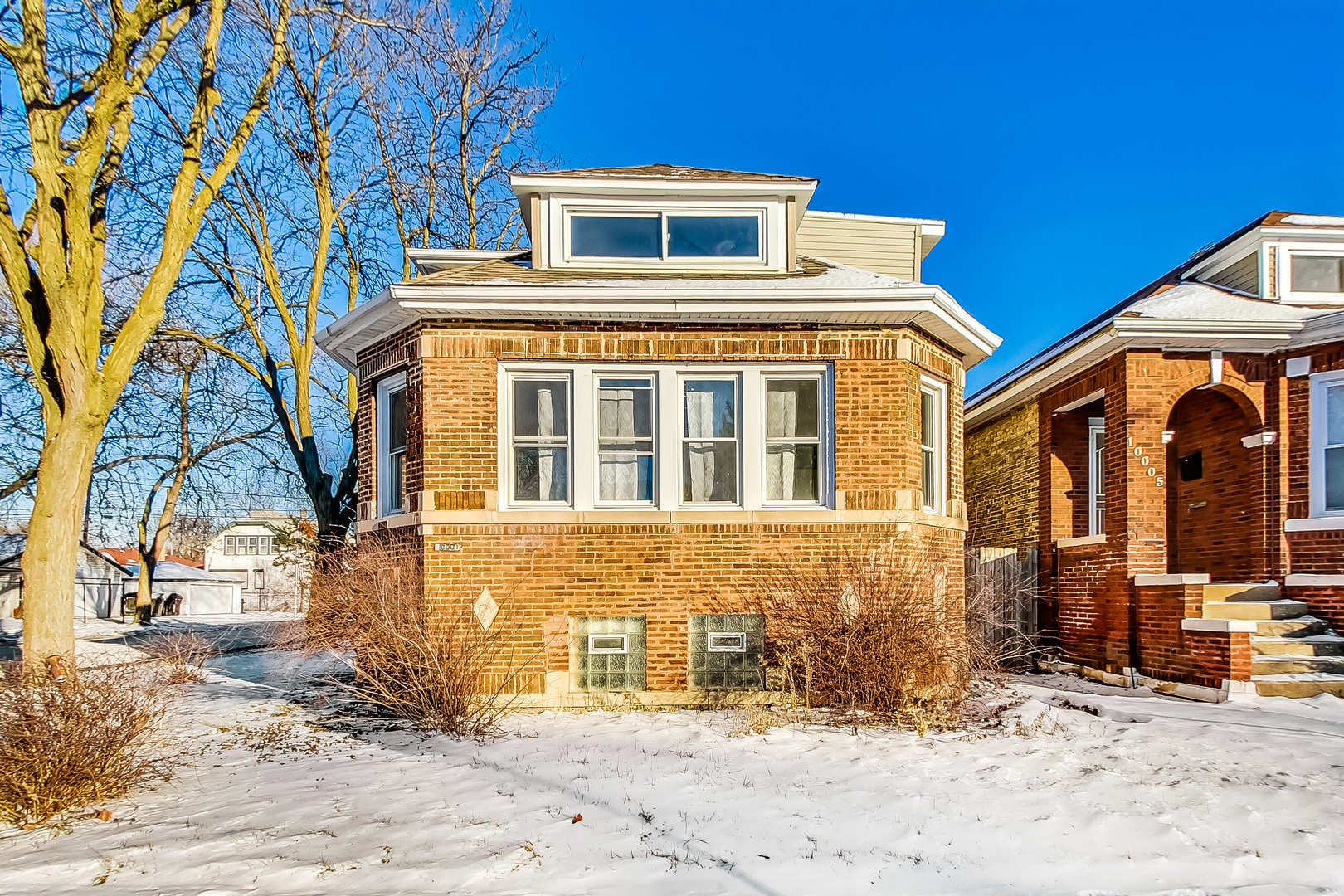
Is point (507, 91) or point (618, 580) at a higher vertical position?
point (507, 91)

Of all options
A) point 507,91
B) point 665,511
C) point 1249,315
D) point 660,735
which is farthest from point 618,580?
point 507,91

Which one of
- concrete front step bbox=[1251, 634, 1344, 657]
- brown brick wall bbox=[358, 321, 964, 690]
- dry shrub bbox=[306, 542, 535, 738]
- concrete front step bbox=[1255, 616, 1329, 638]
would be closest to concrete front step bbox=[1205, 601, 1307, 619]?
concrete front step bbox=[1255, 616, 1329, 638]

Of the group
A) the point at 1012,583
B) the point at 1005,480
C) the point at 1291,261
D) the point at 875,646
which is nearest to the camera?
the point at 875,646

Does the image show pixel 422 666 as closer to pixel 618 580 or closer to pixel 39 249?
pixel 618 580

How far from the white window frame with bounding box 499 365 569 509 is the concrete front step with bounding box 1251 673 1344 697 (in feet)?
25.7

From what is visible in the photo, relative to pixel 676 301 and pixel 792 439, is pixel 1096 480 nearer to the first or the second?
pixel 792 439

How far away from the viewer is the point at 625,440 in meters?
8.90

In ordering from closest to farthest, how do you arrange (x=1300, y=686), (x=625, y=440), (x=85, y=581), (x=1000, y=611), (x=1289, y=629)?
(x=1000, y=611), (x=1300, y=686), (x=625, y=440), (x=1289, y=629), (x=85, y=581)

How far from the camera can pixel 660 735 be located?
6.97m

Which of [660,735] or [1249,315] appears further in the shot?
[1249,315]

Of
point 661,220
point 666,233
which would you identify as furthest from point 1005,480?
point 661,220

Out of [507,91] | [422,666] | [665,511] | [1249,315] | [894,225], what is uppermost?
[507,91]

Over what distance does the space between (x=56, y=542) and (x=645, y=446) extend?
6276mm

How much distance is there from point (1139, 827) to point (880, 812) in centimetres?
155
